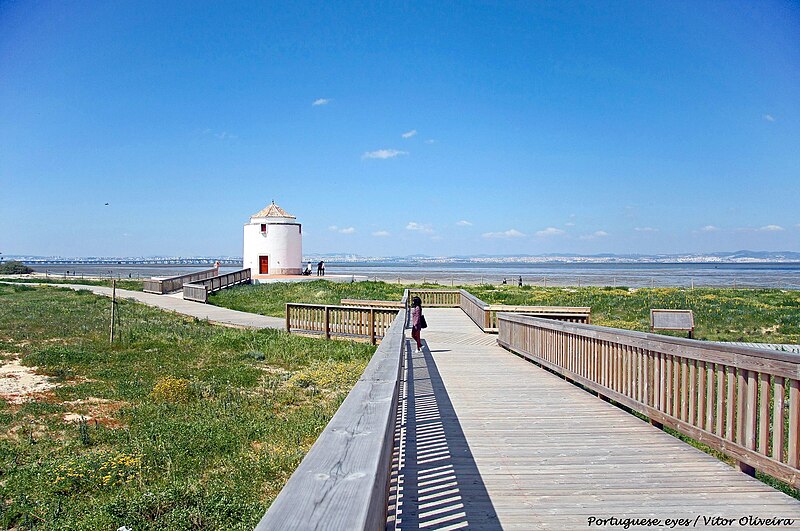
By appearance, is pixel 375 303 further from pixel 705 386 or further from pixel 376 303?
pixel 705 386

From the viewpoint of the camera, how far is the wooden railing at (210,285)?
32094 millimetres

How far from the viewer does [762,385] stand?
180 inches

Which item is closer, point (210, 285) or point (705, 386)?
point (705, 386)

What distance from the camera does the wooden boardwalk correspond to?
4016 mm

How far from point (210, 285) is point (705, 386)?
115ft

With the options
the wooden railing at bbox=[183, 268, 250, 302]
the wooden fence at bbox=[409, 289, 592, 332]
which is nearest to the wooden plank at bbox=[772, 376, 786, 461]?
the wooden fence at bbox=[409, 289, 592, 332]

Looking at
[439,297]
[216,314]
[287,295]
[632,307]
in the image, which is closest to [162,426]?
[216,314]

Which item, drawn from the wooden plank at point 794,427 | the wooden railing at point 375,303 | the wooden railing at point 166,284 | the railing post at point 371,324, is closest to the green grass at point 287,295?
Answer: the wooden railing at point 166,284

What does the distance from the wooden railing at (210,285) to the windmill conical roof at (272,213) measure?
28.9 ft

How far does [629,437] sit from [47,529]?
526cm

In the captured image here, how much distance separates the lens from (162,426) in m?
7.89

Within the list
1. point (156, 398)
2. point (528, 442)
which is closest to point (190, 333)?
point (156, 398)

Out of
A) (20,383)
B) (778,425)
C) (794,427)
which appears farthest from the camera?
(20,383)

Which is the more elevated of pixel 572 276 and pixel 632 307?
pixel 632 307
